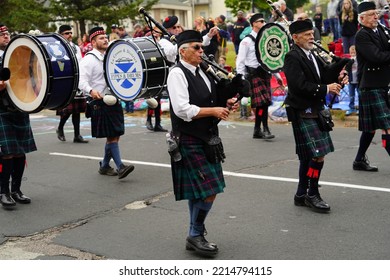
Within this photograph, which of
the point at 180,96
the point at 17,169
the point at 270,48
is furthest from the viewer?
the point at 270,48

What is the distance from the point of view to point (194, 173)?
481cm

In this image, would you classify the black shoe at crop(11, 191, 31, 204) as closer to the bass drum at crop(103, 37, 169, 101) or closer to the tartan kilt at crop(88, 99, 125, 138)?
the tartan kilt at crop(88, 99, 125, 138)

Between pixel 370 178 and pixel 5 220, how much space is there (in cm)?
388

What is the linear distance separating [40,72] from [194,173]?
2237mm

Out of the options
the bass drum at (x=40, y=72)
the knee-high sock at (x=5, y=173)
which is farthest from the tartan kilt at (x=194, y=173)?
the knee-high sock at (x=5, y=173)

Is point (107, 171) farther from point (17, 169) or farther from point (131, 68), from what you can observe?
point (17, 169)

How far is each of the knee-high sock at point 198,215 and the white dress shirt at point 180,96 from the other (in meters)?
0.66

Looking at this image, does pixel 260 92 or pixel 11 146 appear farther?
pixel 260 92

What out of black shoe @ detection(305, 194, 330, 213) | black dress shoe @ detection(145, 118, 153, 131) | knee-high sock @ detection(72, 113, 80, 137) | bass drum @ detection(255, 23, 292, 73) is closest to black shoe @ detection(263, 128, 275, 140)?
bass drum @ detection(255, 23, 292, 73)

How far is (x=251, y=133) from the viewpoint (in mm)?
10602

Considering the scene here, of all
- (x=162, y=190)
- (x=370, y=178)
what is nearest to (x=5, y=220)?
(x=162, y=190)

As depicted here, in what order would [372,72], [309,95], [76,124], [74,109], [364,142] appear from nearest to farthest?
[309,95], [372,72], [364,142], [76,124], [74,109]

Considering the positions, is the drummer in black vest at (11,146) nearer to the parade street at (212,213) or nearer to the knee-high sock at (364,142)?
the parade street at (212,213)

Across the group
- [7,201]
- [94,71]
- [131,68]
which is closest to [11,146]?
[7,201]
